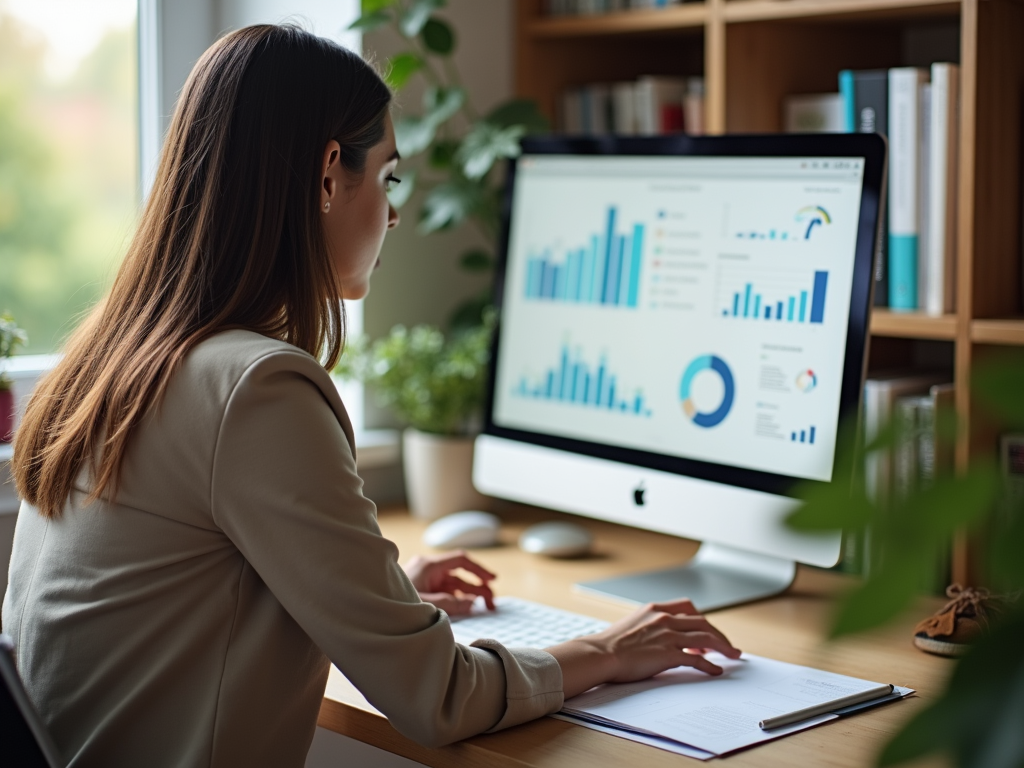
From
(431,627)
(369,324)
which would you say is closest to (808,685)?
(431,627)

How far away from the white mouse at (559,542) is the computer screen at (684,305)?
0.15m

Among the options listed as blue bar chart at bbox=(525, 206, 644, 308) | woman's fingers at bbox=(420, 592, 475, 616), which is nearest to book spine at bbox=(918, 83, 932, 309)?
blue bar chart at bbox=(525, 206, 644, 308)

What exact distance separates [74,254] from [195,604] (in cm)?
114

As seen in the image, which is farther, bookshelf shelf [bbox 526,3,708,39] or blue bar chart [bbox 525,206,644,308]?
bookshelf shelf [bbox 526,3,708,39]

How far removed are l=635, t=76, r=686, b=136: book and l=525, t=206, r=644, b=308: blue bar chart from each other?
1.41 ft

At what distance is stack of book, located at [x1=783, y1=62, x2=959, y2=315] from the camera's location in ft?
4.63

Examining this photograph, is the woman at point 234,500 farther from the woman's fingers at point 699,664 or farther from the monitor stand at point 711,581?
the monitor stand at point 711,581

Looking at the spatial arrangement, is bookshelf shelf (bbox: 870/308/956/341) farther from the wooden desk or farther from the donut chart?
the wooden desk

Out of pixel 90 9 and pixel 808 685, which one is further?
pixel 90 9

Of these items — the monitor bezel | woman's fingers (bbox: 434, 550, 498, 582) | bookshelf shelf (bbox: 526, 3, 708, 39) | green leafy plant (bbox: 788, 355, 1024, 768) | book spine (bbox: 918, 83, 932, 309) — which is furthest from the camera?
bookshelf shelf (bbox: 526, 3, 708, 39)

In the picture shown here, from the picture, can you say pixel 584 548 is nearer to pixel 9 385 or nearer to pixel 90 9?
pixel 9 385

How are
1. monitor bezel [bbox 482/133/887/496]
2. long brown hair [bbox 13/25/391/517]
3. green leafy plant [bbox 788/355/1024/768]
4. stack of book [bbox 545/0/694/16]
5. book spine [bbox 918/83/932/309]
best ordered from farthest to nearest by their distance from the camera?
stack of book [bbox 545/0/694/16] < book spine [bbox 918/83/932/309] < monitor bezel [bbox 482/133/887/496] < long brown hair [bbox 13/25/391/517] < green leafy plant [bbox 788/355/1024/768]

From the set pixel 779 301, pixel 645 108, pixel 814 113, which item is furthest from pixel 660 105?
pixel 779 301

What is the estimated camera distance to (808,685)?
3.47 feet
